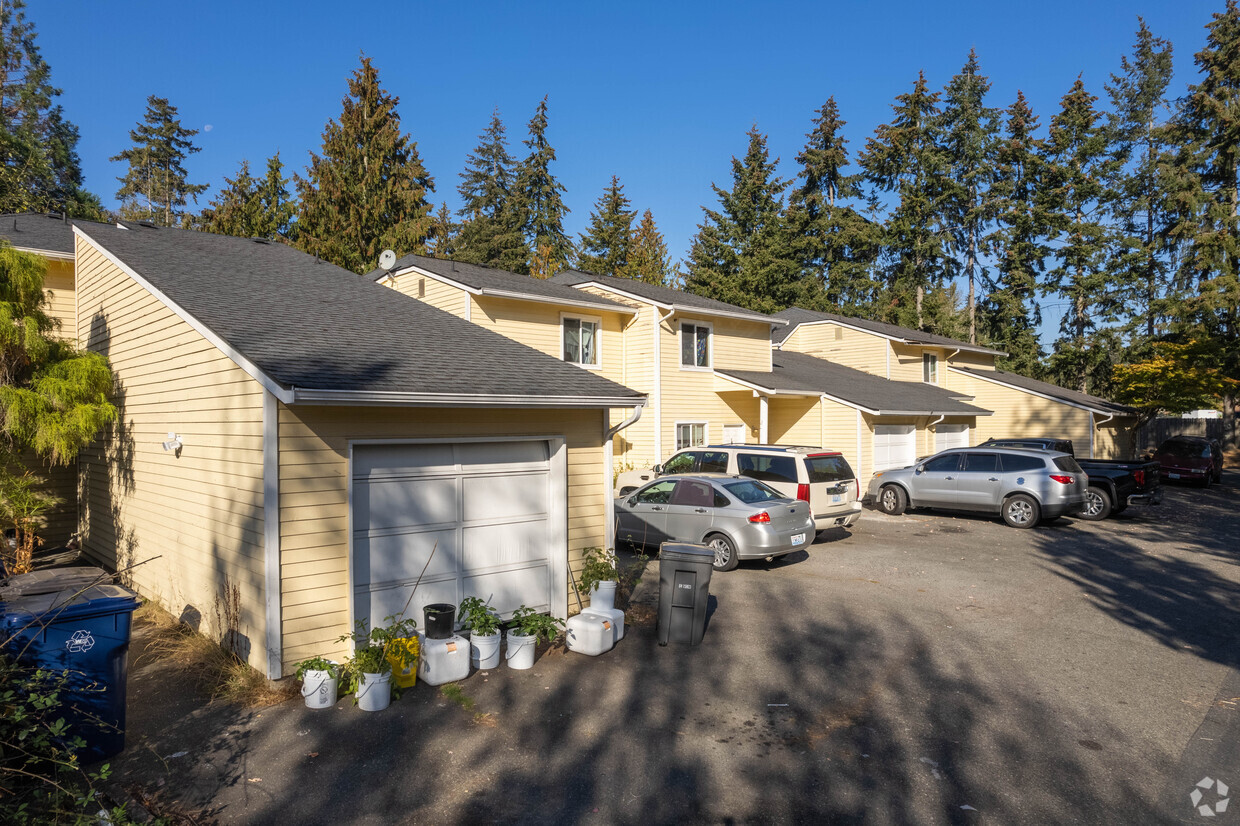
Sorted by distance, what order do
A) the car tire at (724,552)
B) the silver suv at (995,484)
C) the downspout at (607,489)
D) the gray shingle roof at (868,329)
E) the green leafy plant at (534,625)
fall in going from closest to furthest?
the green leafy plant at (534,625) < the downspout at (607,489) < the car tire at (724,552) < the silver suv at (995,484) < the gray shingle roof at (868,329)

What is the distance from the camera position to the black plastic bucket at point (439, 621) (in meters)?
6.62

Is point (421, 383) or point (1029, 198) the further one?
point (1029, 198)

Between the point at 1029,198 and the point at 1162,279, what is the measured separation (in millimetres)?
8549

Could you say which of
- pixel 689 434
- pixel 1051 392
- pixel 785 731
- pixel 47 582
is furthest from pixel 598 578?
pixel 1051 392

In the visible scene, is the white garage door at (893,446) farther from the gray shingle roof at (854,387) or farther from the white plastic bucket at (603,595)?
the white plastic bucket at (603,595)

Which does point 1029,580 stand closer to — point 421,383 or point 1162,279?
point 421,383

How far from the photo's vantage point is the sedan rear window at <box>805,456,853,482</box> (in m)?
13.1

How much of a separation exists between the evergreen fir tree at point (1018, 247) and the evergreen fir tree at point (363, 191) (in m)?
33.8

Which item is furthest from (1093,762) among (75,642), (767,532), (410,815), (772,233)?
(772,233)

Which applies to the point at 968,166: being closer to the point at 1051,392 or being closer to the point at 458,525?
the point at 1051,392

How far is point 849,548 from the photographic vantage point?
13047 mm

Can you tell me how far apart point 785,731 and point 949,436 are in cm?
2376
